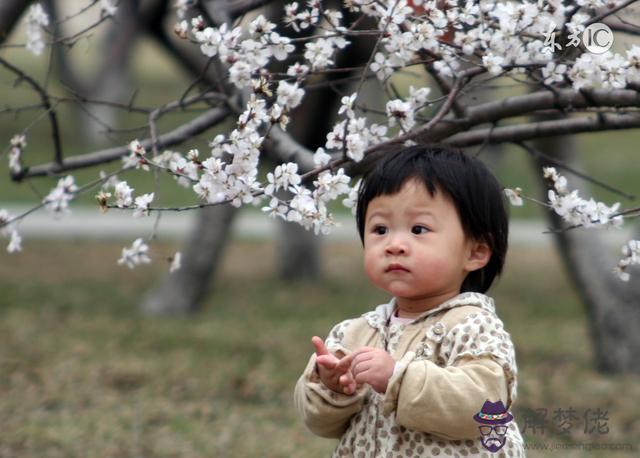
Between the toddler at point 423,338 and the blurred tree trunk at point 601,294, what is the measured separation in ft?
11.3

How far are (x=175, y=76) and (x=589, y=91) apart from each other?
25.5 metres

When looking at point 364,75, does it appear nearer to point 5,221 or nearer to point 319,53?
point 319,53

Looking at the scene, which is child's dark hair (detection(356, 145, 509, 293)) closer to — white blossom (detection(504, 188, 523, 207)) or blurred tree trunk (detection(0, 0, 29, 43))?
white blossom (detection(504, 188, 523, 207))

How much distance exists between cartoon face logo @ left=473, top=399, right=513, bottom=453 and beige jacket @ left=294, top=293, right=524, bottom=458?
0.01 meters

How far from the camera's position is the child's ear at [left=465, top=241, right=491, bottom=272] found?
2.66 meters

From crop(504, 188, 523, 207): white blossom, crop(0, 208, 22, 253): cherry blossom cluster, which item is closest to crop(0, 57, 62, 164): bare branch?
crop(0, 208, 22, 253): cherry blossom cluster

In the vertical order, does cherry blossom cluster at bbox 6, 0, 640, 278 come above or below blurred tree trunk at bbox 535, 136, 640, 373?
above

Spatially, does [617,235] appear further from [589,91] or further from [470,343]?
[470,343]

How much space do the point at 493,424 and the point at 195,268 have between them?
525 cm

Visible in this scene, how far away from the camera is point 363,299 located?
843cm

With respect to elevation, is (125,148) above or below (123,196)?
below

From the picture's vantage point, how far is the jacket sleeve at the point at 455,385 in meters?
2.39

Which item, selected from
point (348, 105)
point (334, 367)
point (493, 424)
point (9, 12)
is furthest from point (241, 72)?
point (9, 12)

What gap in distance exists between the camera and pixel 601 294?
6.11 m
